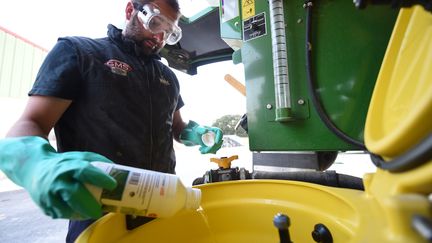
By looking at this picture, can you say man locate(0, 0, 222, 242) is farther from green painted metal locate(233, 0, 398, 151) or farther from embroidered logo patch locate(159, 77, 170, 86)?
green painted metal locate(233, 0, 398, 151)

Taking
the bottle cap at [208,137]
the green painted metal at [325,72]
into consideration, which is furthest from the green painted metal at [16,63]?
the green painted metal at [325,72]

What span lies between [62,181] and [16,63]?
8345 mm

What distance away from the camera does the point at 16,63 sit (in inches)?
251

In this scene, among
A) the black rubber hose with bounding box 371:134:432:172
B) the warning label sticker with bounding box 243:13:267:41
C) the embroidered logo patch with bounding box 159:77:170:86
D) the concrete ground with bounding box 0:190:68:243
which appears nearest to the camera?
the black rubber hose with bounding box 371:134:432:172

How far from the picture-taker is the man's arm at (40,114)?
62 centimetres

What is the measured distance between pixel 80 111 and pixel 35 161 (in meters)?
0.37

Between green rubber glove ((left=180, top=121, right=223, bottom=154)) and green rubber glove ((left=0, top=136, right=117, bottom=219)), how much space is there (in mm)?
729

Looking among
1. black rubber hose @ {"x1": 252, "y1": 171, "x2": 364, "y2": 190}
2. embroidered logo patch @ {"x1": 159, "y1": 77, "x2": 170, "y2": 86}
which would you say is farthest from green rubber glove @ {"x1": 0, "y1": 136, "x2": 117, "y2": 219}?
embroidered logo patch @ {"x1": 159, "y1": 77, "x2": 170, "y2": 86}

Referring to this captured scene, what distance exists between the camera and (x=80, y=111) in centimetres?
78

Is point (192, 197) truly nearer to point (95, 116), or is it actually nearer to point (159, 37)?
point (95, 116)

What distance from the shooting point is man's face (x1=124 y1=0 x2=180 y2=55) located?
3.29 ft

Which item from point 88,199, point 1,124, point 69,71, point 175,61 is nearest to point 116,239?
point 88,199

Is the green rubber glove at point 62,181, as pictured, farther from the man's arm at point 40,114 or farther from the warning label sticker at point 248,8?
the warning label sticker at point 248,8

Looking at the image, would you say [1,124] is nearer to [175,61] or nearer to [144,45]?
[175,61]
